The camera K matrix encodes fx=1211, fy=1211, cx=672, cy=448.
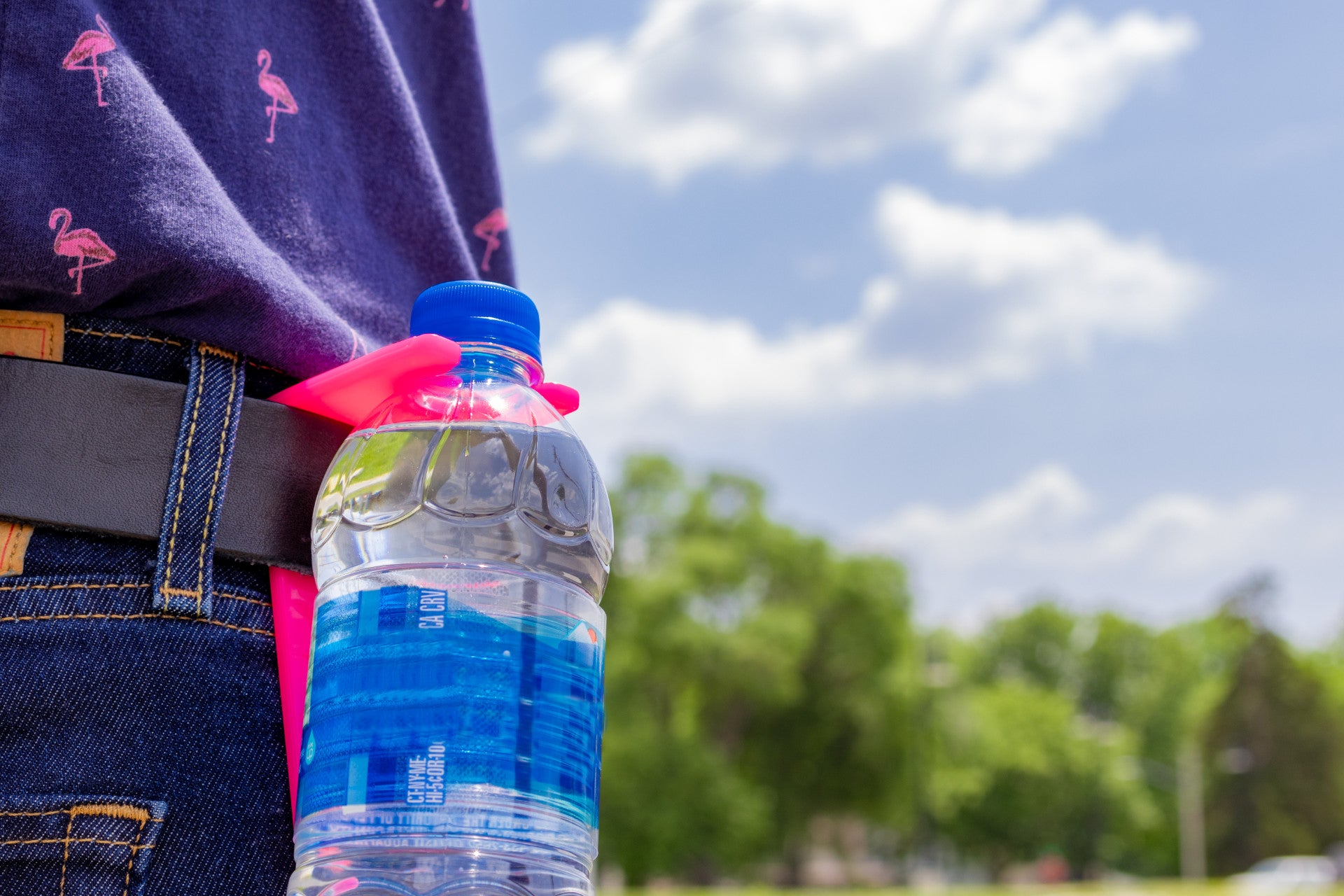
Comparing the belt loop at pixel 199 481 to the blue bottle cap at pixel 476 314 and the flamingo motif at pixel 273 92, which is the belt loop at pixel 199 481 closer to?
the blue bottle cap at pixel 476 314

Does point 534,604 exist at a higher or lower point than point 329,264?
lower

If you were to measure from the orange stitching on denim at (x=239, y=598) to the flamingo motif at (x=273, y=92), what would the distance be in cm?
54

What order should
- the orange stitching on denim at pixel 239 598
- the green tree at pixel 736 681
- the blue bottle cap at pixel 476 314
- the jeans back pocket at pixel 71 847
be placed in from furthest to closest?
the green tree at pixel 736 681
the blue bottle cap at pixel 476 314
the orange stitching on denim at pixel 239 598
the jeans back pocket at pixel 71 847

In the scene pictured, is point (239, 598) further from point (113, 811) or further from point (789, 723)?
point (789, 723)

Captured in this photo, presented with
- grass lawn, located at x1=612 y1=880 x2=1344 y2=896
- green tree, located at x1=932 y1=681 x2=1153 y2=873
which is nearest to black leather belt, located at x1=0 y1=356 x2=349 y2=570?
grass lawn, located at x1=612 y1=880 x2=1344 y2=896

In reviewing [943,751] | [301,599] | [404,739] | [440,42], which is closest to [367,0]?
[440,42]

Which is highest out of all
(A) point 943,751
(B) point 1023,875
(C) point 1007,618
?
(C) point 1007,618

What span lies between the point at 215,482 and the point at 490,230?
69 cm

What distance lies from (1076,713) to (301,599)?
6290 cm

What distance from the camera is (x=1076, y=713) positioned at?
59.4 meters

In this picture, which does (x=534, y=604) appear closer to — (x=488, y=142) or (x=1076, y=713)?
(x=488, y=142)

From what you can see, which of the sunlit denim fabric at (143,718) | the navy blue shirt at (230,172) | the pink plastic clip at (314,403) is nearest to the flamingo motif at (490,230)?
the navy blue shirt at (230,172)

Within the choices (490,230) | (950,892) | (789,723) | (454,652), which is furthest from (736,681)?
(454,652)

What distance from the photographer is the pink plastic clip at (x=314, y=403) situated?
122 cm
